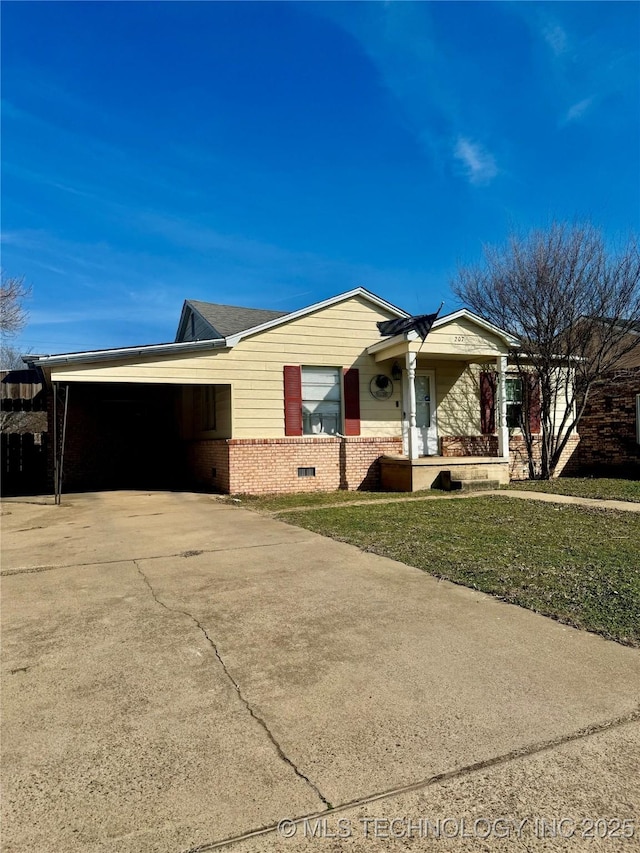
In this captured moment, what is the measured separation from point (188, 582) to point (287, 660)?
1.93m

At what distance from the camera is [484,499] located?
33.0ft

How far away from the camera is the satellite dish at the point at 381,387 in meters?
13.2

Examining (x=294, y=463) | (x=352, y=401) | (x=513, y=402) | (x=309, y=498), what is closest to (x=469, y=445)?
(x=513, y=402)

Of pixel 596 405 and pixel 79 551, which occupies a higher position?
pixel 596 405

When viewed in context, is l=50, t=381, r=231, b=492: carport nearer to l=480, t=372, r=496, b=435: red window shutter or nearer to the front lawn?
the front lawn

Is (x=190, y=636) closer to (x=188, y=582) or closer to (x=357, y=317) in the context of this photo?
(x=188, y=582)

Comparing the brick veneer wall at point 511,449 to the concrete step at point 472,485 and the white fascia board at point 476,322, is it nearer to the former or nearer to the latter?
the concrete step at point 472,485

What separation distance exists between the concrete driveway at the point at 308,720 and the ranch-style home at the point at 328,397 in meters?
7.21

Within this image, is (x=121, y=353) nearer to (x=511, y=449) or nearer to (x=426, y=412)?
(x=426, y=412)

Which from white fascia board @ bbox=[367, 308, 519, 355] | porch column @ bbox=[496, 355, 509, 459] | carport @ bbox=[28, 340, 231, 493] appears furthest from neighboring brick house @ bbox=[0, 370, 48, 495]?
porch column @ bbox=[496, 355, 509, 459]

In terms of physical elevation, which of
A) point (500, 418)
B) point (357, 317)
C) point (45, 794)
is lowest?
point (45, 794)

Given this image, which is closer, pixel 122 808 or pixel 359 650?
pixel 122 808

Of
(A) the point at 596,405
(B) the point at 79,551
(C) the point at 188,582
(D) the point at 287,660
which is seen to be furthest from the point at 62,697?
(A) the point at 596,405

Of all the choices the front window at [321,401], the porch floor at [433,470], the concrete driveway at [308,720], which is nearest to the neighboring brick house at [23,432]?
the front window at [321,401]
